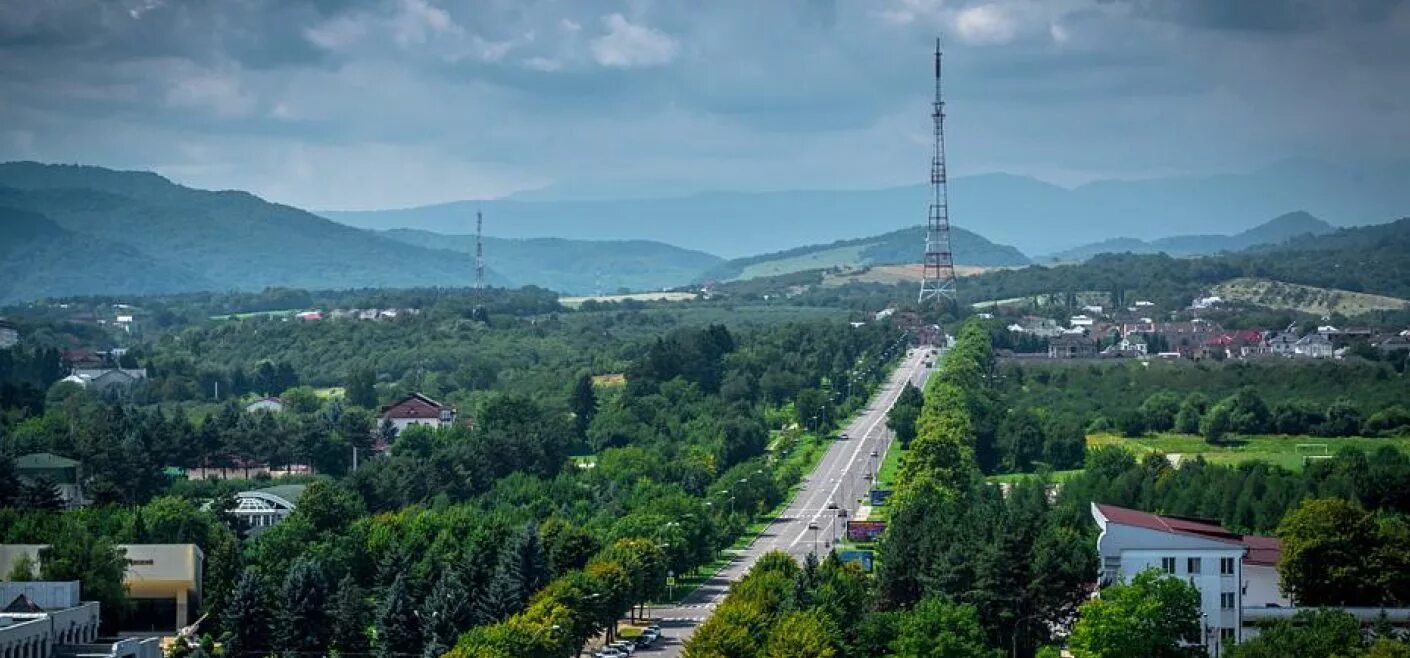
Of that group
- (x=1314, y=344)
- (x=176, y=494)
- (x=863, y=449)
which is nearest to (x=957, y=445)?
(x=863, y=449)

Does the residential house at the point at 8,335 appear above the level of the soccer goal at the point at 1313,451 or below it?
above

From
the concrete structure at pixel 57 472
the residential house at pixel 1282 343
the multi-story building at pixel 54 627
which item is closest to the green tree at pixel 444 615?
the multi-story building at pixel 54 627

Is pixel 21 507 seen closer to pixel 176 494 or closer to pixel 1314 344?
pixel 176 494

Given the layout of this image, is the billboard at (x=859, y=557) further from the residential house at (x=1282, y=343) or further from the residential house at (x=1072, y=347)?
the residential house at (x=1282, y=343)

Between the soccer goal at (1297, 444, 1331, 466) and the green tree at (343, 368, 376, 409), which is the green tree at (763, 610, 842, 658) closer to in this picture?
the soccer goal at (1297, 444, 1331, 466)

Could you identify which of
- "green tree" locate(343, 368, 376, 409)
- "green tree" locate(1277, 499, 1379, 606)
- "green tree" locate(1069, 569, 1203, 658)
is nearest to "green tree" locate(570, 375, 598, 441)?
"green tree" locate(343, 368, 376, 409)

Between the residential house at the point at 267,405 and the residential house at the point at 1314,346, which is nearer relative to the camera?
the residential house at the point at 267,405

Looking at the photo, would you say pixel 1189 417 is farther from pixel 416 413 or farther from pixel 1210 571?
pixel 1210 571
